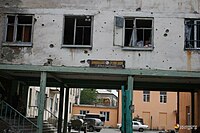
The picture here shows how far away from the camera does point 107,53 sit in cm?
1647

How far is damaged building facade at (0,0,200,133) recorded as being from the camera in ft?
53.3

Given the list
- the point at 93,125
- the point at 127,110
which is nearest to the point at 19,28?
the point at 127,110

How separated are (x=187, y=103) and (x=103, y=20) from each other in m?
11.0

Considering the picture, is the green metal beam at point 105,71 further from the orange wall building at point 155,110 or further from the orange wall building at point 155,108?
the orange wall building at point 155,108

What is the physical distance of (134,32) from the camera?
55.0 ft

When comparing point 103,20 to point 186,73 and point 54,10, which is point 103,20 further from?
point 186,73

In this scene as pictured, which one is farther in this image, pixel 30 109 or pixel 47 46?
pixel 30 109

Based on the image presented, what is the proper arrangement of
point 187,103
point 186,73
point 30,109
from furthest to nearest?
point 30,109
point 187,103
point 186,73

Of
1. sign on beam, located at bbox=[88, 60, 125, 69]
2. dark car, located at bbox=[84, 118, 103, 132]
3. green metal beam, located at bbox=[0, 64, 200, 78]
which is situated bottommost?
dark car, located at bbox=[84, 118, 103, 132]

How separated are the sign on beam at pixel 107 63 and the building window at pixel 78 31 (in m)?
1.04

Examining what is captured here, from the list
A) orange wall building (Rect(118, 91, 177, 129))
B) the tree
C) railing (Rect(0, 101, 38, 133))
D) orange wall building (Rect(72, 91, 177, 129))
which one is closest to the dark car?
orange wall building (Rect(72, 91, 177, 129))

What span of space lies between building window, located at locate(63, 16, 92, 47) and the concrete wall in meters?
0.32

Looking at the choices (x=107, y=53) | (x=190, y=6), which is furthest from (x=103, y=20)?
(x=190, y=6)

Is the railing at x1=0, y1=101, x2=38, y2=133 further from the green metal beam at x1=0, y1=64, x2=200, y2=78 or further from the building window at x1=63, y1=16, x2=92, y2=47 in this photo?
the building window at x1=63, y1=16, x2=92, y2=47
